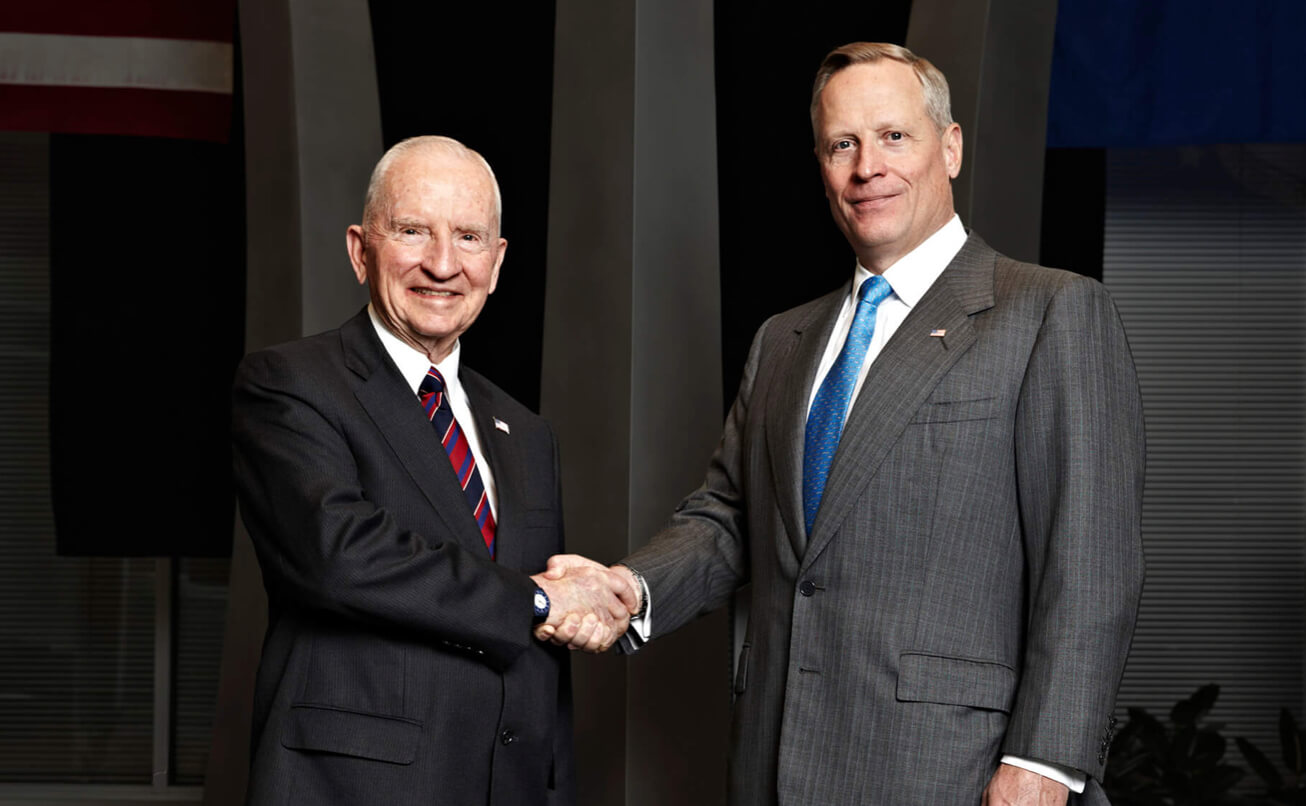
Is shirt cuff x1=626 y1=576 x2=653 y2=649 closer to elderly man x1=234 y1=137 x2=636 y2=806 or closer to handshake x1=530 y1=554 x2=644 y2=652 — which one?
handshake x1=530 y1=554 x2=644 y2=652

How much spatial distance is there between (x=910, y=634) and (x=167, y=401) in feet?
10.8

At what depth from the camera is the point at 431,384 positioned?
210cm

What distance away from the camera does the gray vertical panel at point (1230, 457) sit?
16.1 ft

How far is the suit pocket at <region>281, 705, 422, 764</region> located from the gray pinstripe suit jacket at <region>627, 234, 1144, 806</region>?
57 centimetres

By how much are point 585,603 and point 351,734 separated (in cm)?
46

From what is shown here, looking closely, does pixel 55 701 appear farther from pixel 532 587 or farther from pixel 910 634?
pixel 910 634

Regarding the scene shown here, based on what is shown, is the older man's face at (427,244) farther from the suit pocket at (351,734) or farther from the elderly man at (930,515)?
the suit pocket at (351,734)

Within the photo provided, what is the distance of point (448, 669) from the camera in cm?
191

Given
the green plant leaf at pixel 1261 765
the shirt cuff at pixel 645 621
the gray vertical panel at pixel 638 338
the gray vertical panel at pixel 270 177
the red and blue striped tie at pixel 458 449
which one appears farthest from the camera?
the green plant leaf at pixel 1261 765

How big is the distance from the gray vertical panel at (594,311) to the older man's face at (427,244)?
1.46m

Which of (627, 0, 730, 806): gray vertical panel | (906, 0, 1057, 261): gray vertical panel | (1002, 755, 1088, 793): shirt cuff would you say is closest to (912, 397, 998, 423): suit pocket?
(1002, 755, 1088, 793): shirt cuff

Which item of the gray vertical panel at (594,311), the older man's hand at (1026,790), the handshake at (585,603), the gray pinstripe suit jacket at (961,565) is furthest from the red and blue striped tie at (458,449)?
the gray vertical panel at (594,311)

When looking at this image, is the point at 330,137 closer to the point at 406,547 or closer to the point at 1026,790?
the point at 406,547

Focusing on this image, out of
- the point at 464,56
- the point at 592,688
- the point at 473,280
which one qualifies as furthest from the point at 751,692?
the point at 464,56
